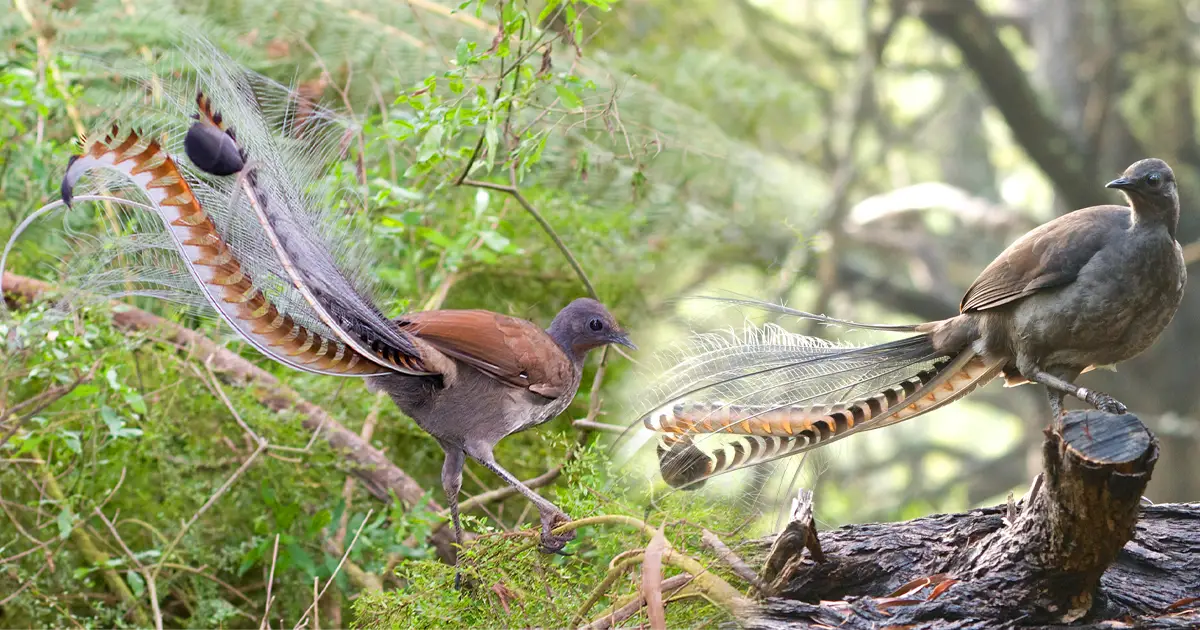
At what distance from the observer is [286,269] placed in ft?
7.44

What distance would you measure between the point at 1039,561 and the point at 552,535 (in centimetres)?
106

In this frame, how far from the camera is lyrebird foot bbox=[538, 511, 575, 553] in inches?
100

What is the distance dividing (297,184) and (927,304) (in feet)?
20.4

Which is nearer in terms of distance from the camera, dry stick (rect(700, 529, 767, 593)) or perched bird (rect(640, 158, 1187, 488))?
dry stick (rect(700, 529, 767, 593))

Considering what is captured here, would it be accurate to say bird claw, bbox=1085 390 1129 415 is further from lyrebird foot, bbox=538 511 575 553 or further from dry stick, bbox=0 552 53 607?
dry stick, bbox=0 552 53 607

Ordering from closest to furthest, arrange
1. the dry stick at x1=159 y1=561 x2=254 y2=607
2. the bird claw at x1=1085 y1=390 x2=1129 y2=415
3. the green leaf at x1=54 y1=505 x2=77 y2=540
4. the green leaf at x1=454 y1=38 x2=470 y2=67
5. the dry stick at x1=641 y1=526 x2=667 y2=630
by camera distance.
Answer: the dry stick at x1=641 y1=526 x2=667 y2=630
the bird claw at x1=1085 y1=390 x2=1129 y2=415
the green leaf at x1=454 y1=38 x2=470 y2=67
the green leaf at x1=54 y1=505 x2=77 y2=540
the dry stick at x1=159 y1=561 x2=254 y2=607

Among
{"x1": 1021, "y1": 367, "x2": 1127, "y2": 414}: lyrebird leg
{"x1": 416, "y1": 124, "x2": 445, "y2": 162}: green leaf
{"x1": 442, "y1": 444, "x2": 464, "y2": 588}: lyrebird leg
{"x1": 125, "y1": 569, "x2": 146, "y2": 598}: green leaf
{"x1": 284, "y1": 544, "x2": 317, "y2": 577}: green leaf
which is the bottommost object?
{"x1": 125, "y1": 569, "x2": 146, "y2": 598}: green leaf

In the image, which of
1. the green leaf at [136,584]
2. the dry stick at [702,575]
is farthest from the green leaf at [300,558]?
the dry stick at [702,575]

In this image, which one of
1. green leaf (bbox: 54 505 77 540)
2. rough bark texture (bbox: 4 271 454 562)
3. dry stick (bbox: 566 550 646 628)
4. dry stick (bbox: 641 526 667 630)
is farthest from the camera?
rough bark texture (bbox: 4 271 454 562)

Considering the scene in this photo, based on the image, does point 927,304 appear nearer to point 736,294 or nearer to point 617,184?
point 617,184

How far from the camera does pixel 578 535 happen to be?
8.90 feet

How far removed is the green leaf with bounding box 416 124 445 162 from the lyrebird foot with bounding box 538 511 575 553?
0.94 m

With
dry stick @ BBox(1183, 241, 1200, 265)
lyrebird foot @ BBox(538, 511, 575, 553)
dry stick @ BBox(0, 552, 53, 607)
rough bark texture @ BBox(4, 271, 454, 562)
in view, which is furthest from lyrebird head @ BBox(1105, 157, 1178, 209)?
dry stick @ BBox(1183, 241, 1200, 265)

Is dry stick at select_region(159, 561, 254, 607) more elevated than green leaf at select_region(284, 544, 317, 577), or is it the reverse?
green leaf at select_region(284, 544, 317, 577)
